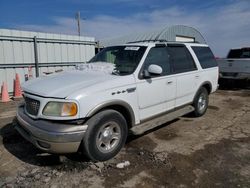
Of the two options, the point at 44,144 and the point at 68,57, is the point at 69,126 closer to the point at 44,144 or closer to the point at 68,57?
the point at 44,144

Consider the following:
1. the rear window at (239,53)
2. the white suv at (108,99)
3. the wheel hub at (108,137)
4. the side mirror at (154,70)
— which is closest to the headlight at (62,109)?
the white suv at (108,99)

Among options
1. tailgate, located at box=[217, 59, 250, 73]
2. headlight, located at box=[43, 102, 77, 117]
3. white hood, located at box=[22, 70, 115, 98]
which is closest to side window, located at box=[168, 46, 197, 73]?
white hood, located at box=[22, 70, 115, 98]

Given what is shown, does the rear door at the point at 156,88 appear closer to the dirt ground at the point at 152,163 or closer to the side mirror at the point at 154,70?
the side mirror at the point at 154,70

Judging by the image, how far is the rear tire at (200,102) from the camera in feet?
19.8

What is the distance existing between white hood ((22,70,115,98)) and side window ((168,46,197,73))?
171 centimetres

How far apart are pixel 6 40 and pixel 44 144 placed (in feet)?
25.1

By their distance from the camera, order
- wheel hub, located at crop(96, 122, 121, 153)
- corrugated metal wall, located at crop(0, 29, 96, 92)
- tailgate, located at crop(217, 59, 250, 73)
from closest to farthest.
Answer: wheel hub, located at crop(96, 122, 121, 153), corrugated metal wall, located at crop(0, 29, 96, 92), tailgate, located at crop(217, 59, 250, 73)

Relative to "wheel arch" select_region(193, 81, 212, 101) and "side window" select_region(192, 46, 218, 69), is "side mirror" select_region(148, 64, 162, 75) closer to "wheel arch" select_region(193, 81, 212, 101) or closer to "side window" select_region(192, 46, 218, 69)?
"wheel arch" select_region(193, 81, 212, 101)

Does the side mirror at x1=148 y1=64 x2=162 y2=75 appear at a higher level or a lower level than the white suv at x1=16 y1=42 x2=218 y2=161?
higher

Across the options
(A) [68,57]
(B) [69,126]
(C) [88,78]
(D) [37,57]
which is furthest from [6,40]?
(B) [69,126]

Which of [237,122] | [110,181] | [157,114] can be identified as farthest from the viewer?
[237,122]

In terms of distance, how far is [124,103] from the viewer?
3912 mm

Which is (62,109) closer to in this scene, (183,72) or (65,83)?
(65,83)

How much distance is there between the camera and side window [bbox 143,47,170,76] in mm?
4523
